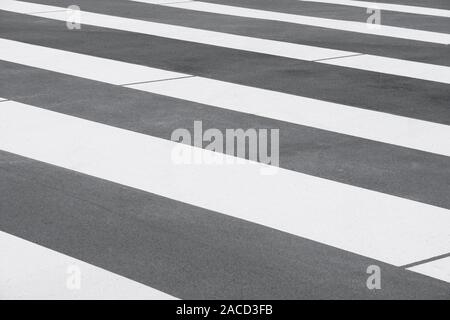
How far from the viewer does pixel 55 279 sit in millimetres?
4848

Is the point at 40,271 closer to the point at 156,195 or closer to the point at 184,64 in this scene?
the point at 156,195

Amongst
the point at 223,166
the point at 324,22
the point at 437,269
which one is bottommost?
the point at 324,22

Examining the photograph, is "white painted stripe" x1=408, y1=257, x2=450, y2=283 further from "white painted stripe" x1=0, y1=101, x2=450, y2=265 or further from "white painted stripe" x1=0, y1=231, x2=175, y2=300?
"white painted stripe" x1=0, y1=231, x2=175, y2=300

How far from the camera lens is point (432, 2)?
14594 millimetres

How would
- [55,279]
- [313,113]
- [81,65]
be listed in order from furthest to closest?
[81,65], [313,113], [55,279]

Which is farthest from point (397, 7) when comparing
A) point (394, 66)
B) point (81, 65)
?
point (81, 65)

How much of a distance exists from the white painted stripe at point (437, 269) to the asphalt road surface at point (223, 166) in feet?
0.04

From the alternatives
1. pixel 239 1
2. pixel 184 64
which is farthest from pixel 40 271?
pixel 239 1

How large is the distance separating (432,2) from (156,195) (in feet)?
30.7

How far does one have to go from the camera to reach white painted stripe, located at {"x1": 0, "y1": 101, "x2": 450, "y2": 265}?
17.9ft

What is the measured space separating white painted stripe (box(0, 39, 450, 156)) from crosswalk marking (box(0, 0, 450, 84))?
1.40m

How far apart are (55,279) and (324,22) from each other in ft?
26.8

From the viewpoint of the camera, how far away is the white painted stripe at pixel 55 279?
4.67 m

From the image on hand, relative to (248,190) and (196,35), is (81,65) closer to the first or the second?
(196,35)
